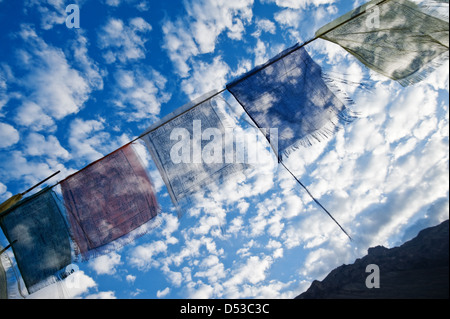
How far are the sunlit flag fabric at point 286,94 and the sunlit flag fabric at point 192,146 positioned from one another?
1.63 ft

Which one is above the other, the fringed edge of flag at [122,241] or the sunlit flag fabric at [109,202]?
the sunlit flag fabric at [109,202]

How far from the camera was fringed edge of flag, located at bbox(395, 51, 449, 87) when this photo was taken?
303 cm

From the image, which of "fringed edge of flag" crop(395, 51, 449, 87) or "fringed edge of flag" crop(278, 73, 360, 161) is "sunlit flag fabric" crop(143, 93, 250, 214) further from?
"fringed edge of flag" crop(395, 51, 449, 87)

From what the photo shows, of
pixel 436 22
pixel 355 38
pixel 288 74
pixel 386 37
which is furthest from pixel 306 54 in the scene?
pixel 436 22

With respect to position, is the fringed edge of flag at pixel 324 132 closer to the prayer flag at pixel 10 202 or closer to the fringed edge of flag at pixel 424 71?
the fringed edge of flag at pixel 424 71

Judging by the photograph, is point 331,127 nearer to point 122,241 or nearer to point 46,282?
point 122,241

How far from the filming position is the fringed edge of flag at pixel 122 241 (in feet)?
11.9

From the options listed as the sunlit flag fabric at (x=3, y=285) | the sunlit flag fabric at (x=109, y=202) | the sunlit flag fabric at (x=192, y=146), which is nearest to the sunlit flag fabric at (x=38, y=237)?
the sunlit flag fabric at (x=109, y=202)

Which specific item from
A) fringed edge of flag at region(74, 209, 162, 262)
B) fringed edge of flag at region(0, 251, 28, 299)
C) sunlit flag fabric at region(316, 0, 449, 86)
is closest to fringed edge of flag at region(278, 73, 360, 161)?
sunlit flag fabric at region(316, 0, 449, 86)


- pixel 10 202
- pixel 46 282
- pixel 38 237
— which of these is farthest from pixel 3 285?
pixel 10 202

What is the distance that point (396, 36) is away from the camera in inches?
131

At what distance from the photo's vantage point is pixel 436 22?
3.07 metres
